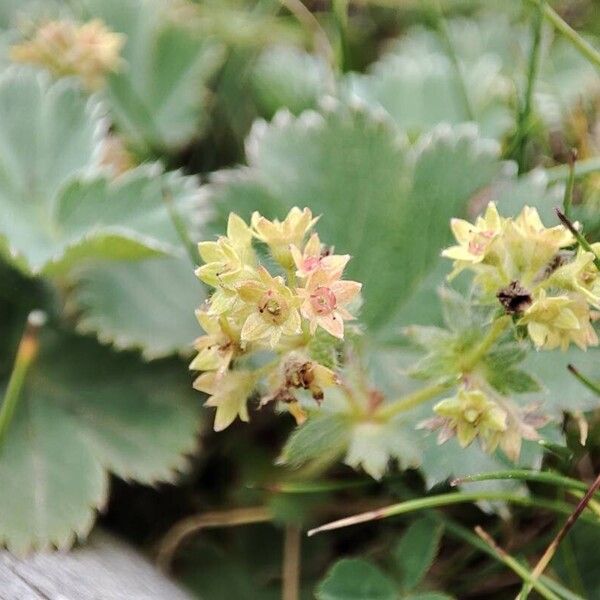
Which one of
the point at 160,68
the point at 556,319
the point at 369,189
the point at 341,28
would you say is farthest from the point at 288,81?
the point at 556,319

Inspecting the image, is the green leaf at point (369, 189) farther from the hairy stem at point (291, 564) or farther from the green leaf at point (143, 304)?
A: the hairy stem at point (291, 564)

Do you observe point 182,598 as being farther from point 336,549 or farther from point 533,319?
point 533,319

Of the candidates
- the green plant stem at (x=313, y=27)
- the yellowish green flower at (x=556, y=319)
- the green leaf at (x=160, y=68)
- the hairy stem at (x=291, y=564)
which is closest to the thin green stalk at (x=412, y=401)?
the yellowish green flower at (x=556, y=319)

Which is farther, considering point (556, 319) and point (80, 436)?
point (80, 436)

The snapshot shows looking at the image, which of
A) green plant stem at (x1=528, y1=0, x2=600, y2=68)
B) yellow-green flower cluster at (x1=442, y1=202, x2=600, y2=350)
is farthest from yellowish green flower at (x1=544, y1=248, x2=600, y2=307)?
green plant stem at (x1=528, y1=0, x2=600, y2=68)

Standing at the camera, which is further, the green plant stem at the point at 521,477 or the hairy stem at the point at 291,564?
the hairy stem at the point at 291,564

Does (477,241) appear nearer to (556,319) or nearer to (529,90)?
(556,319)

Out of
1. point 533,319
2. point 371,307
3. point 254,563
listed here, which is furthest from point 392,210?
point 254,563

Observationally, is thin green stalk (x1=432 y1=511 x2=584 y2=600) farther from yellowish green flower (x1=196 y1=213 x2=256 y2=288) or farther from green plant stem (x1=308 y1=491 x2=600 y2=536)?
yellowish green flower (x1=196 y1=213 x2=256 y2=288)
